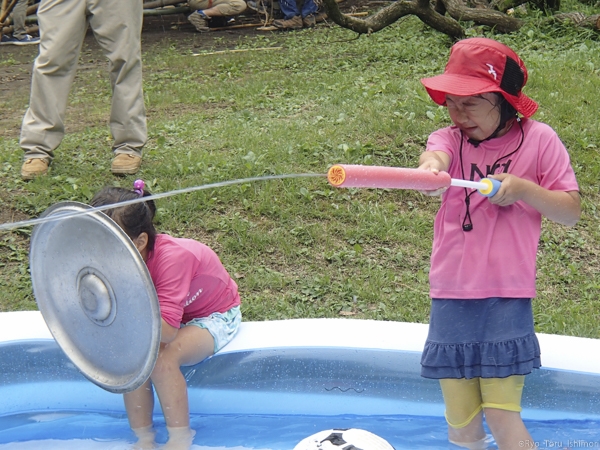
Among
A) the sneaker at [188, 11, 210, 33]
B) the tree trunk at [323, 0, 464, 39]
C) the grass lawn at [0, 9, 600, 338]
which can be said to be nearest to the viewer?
the grass lawn at [0, 9, 600, 338]

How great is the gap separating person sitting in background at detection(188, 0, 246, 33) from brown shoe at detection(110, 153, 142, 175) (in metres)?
7.00

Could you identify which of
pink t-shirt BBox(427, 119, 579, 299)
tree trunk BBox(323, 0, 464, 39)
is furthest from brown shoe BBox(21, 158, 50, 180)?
tree trunk BBox(323, 0, 464, 39)

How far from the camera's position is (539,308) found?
148 inches

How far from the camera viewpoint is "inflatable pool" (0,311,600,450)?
3008mm

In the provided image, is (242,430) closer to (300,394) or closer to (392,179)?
(300,394)

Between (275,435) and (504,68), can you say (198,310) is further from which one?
(504,68)

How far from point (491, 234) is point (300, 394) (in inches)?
47.1

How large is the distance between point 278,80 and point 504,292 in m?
5.40

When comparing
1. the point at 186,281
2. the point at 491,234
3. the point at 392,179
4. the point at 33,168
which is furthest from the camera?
the point at 33,168

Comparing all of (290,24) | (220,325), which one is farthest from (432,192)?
(290,24)

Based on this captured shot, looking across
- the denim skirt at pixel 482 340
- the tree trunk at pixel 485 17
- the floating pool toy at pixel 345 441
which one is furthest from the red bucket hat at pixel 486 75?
the tree trunk at pixel 485 17

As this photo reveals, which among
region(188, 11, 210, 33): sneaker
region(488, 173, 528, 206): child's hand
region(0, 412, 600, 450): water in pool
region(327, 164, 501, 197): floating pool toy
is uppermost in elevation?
region(327, 164, 501, 197): floating pool toy

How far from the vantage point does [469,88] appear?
2.31m

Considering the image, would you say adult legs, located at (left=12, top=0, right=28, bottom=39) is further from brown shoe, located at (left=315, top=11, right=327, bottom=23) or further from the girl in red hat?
the girl in red hat
